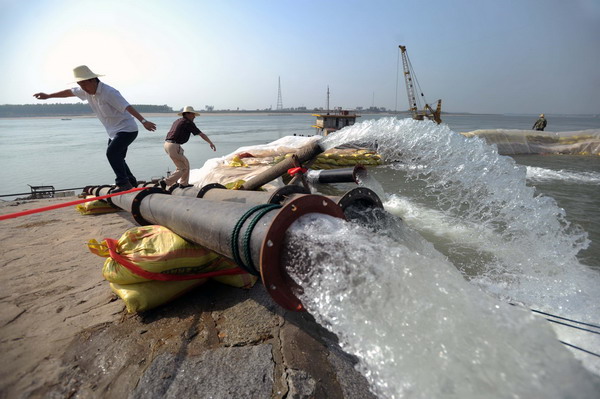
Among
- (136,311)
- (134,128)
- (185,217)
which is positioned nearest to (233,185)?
(134,128)

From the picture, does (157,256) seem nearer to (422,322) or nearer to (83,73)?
(422,322)

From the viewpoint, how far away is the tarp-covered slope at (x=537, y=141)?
801 inches

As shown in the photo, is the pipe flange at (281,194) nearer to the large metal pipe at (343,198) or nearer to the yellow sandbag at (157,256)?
the large metal pipe at (343,198)

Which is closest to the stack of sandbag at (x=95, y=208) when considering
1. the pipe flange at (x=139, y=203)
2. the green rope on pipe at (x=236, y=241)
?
the pipe flange at (x=139, y=203)

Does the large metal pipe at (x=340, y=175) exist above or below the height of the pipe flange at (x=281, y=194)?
below

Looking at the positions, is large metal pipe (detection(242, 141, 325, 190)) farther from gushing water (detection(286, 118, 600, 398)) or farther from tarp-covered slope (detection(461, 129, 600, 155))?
tarp-covered slope (detection(461, 129, 600, 155))

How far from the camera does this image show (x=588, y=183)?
11.8 metres

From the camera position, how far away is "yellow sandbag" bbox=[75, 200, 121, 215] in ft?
19.9

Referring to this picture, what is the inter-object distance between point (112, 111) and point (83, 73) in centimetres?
62

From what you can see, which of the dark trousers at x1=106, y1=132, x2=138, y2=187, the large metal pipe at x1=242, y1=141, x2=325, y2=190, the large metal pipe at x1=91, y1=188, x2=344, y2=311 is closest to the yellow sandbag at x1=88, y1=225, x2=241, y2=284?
the large metal pipe at x1=91, y1=188, x2=344, y2=311

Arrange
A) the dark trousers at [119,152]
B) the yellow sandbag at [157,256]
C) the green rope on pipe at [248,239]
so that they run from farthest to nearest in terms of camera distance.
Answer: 1. the dark trousers at [119,152]
2. the yellow sandbag at [157,256]
3. the green rope on pipe at [248,239]

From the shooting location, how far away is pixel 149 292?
2701 millimetres

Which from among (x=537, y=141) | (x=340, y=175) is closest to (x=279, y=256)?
(x=340, y=175)

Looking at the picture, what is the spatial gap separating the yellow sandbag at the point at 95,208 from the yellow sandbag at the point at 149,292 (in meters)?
3.95
